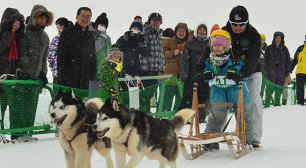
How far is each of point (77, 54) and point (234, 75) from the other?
2546 mm

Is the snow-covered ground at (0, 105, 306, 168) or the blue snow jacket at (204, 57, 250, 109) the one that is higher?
the blue snow jacket at (204, 57, 250, 109)

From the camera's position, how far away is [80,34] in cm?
596

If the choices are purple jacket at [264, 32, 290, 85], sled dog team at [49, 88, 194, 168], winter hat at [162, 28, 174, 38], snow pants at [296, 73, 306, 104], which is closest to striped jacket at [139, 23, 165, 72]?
winter hat at [162, 28, 174, 38]

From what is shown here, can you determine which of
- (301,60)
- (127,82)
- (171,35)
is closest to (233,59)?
(127,82)

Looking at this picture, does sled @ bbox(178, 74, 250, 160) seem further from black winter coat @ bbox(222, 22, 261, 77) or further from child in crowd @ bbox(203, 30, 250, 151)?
black winter coat @ bbox(222, 22, 261, 77)

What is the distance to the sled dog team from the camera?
11.4 ft

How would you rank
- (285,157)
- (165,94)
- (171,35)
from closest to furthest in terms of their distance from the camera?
(285,157)
(165,94)
(171,35)

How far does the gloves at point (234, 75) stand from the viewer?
4602 mm

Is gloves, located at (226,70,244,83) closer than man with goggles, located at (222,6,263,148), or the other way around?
gloves, located at (226,70,244,83)

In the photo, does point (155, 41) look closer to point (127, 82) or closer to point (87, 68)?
point (127, 82)

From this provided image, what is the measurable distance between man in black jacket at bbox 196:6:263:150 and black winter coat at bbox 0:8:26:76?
2.70 metres

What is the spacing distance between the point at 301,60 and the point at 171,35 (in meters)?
4.88

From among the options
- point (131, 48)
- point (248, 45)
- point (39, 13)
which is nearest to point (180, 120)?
point (248, 45)

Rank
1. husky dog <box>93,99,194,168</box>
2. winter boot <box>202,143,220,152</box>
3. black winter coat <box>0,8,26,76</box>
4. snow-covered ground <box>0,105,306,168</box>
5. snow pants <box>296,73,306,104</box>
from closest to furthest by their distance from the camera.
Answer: husky dog <box>93,99,194,168</box> < snow-covered ground <box>0,105,306,168</box> < winter boot <box>202,143,220,152</box> < black winter coat <box>0,8,26,76</box> < snow pants <box>296,73,306,104</box>
